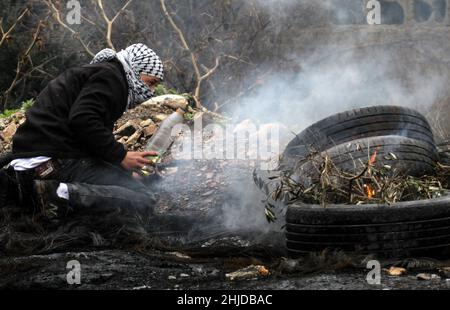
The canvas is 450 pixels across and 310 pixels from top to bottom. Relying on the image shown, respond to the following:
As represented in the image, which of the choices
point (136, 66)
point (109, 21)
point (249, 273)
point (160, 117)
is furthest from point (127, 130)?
point (249, 273)

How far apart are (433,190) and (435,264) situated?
744 millimetres

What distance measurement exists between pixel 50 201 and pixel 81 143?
51cm

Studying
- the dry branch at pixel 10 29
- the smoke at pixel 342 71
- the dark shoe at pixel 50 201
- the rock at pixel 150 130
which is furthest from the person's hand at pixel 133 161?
Answer: the dry branch at pixel 10 29

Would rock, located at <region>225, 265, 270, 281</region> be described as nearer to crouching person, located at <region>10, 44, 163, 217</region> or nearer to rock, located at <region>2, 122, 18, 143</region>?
crouching person, located at <region>10, 44, 163, 217</region>

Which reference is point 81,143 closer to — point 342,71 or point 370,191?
point 370,191

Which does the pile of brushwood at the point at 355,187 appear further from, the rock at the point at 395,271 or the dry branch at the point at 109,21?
the dry branch at the point at 109,21

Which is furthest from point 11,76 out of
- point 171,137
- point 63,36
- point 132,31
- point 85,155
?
point 85,155

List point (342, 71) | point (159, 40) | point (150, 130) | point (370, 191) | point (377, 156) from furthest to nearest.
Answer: point (159, 40) → point (342, 71) → point (150, 130) → point (377, 156) → point (370, 191)

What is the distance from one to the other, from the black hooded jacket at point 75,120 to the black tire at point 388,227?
198 cm

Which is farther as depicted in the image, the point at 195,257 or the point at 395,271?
the point at 195,257

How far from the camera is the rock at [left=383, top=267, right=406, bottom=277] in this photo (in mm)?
3855

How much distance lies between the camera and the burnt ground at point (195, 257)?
3.87 m

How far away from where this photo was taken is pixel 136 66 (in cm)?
570

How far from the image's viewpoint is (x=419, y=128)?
18.9 feet
